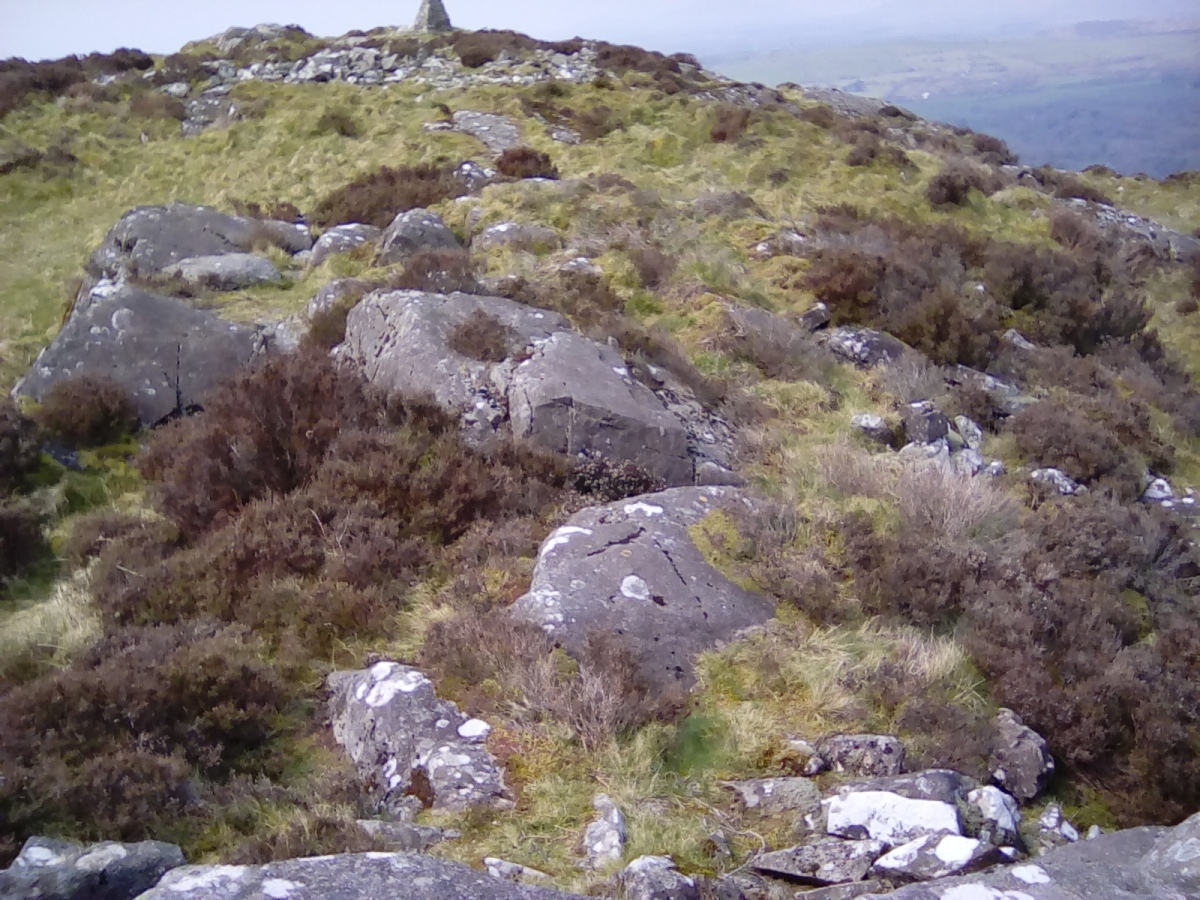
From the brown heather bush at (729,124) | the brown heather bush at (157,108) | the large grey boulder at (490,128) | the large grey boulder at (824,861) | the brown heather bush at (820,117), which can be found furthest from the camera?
the brown heather bush at (820,117)

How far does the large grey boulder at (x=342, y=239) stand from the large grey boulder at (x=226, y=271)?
74 centimetres

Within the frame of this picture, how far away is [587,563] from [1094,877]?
2850 millimetres

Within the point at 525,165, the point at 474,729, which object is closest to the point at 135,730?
the point at 474,729

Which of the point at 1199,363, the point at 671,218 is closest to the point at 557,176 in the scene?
the point at 671,218

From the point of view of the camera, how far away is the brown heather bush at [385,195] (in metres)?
13.0

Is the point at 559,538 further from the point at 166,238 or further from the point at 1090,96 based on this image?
the point at 1090,96

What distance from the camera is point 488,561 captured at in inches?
209

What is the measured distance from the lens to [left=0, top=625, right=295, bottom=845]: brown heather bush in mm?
3453

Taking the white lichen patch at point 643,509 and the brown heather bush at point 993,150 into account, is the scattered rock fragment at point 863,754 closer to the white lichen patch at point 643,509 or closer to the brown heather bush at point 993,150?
the white lichen patch at point 643,509

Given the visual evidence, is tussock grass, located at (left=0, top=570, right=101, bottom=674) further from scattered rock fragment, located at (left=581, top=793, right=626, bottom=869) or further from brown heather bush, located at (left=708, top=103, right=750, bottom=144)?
brown heather bush, located at (left=708, top=103, right=750, bottom=144)

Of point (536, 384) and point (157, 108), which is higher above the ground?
point (157, 108)

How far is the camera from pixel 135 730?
3.92 meters

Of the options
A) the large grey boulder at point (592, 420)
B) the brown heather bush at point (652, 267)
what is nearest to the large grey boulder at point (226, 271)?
the brown heather bush at point (652, 267)

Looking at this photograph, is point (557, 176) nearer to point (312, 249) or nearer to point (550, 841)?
point (312, 249)
